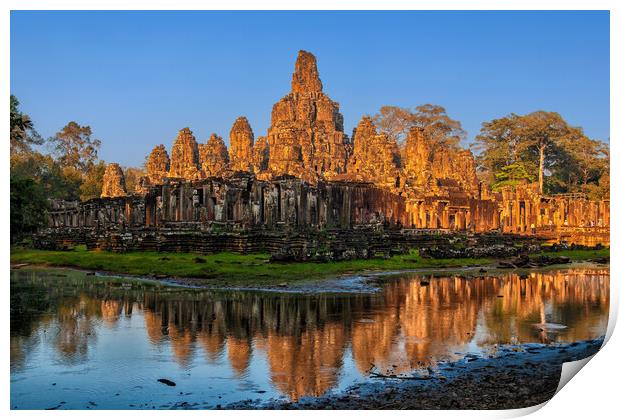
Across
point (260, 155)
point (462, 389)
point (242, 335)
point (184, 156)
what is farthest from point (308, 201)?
point (260, 155)

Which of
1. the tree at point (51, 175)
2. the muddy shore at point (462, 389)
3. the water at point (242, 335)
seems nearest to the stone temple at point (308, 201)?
the tree at point (51, 175)

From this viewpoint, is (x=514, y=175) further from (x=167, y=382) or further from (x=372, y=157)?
(x=167, y=382)

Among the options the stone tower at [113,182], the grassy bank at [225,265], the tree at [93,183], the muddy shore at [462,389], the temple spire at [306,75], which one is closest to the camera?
the muddy shore at [462,389]

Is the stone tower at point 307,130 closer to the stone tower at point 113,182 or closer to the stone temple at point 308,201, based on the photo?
the stone temple at point 308,201

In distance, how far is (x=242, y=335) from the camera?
42.2 feet

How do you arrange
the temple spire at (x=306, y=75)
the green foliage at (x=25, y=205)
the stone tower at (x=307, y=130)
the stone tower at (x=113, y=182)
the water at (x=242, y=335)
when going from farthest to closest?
the temple spire at (x=306, y=75) → the stone tower at (x=307, y=130) → the stone tower at (x=113, y=182) → the green foliage at (x=25, y=205) → the water at (x=242, y=335)

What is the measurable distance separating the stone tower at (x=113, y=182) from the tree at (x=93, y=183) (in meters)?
1.52

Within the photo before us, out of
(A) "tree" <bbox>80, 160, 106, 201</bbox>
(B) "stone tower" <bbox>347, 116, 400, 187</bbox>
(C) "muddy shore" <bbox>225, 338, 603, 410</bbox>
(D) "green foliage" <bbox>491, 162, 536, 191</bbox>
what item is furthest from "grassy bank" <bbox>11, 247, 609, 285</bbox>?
(D) "green foliage" <bbox>491, 162, 536, 191</bbox>

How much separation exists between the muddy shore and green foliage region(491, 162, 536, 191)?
187ft

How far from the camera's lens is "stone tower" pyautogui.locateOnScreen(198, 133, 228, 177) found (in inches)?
2781

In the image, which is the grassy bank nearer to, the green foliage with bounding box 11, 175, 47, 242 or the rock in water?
the green foliage with bounding box 11, 175, 47, 242

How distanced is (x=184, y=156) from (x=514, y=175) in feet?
117

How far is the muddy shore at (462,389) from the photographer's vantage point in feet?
29.3
